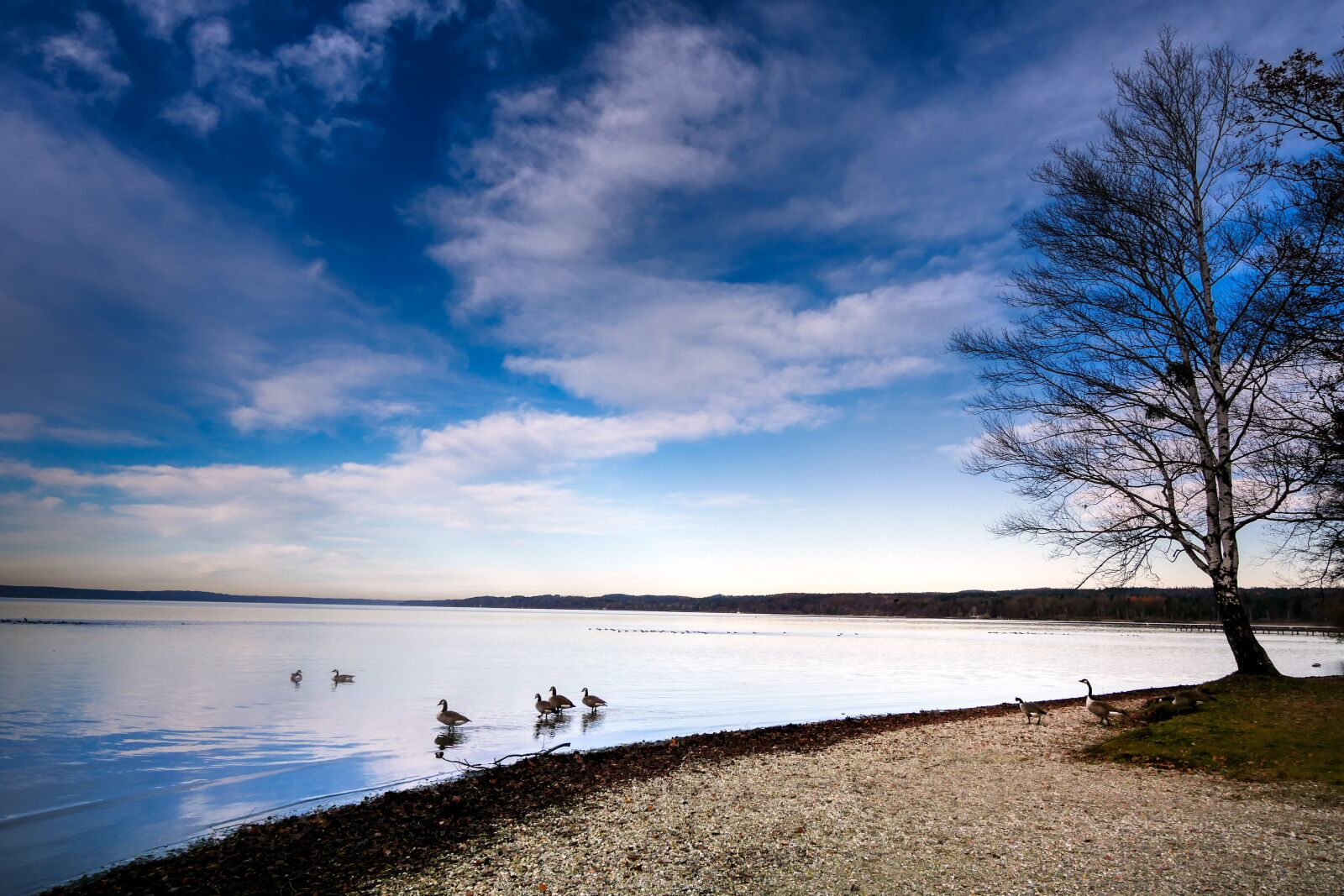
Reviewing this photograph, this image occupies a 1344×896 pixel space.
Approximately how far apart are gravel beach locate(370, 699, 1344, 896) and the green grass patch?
27.2 inches

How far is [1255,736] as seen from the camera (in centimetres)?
1116

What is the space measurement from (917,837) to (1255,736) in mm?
7113

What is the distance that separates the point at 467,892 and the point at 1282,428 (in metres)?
12.6

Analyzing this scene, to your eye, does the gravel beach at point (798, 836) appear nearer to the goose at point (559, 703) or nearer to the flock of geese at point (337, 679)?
the goose at point (559, 703)

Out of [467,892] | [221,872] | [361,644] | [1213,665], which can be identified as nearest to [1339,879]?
[467,892]

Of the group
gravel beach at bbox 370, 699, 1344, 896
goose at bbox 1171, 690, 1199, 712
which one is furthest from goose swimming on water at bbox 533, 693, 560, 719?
goose at bbox 1171, 690, 1199, 712

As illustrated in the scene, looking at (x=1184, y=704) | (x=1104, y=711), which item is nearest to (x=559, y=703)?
(x=1104, y=711)

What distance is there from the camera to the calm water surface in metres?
12.0

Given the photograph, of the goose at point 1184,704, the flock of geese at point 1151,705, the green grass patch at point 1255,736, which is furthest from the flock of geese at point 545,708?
the goose at point 1184,704

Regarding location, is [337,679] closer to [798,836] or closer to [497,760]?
[497,760]

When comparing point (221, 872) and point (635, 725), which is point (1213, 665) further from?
point (221, 872)

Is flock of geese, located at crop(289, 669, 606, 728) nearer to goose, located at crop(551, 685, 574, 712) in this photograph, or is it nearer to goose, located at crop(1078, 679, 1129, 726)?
goose, located at crop(551, 685, 574, 712)

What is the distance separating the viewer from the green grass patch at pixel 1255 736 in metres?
9.98

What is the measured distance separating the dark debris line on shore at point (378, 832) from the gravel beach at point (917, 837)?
57 centimetres
